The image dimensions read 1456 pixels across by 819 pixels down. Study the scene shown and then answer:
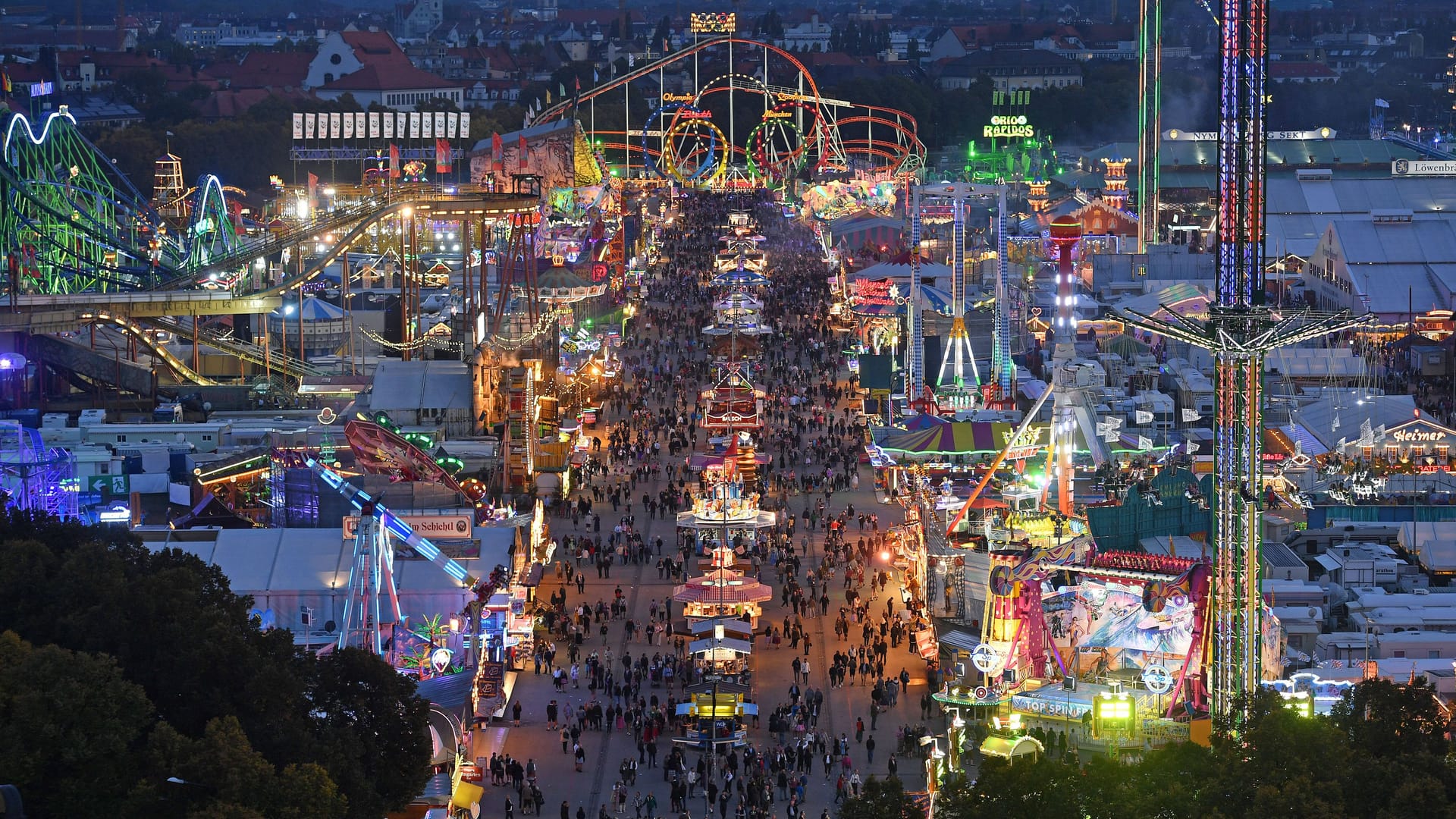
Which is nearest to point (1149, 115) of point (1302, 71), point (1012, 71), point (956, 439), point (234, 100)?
point (956, 439)

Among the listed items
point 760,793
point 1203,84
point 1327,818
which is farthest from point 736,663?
point 1203,84

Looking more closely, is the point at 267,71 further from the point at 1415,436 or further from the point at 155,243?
the point at 1415,436

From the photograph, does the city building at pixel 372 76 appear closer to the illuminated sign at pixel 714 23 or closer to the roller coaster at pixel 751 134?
the roller coaster at pixel 751 134

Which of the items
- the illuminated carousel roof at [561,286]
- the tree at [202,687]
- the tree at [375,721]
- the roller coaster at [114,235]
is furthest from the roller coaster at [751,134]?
the tree at [375,721]

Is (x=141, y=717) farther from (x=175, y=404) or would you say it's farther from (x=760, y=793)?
(x=175, y=404)

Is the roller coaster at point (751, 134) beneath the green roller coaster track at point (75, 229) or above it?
above

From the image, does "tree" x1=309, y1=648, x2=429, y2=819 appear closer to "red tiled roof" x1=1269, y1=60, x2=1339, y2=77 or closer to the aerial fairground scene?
the aerial fairground scene

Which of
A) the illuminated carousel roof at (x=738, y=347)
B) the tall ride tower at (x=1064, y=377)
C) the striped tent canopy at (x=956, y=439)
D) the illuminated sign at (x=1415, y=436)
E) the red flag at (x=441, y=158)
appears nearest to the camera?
the tall ride tower at (x=1064, y=377)
